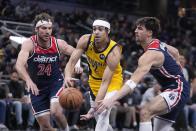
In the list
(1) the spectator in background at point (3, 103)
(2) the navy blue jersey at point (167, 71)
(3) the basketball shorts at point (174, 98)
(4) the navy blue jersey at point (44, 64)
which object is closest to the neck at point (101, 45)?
(4) the navy blue jersey at point (44, 64)

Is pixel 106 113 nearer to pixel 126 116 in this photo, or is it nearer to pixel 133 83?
pixel 133 83

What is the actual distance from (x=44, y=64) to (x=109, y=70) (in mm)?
1304

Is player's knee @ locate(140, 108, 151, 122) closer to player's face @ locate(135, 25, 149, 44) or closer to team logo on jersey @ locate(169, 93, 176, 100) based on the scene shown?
team logo on jersey @ locate(169, 93, 176, 100)

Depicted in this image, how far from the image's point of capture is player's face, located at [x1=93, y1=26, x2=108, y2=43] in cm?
998

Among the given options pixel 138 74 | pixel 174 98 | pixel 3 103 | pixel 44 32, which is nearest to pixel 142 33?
pixel 138 74

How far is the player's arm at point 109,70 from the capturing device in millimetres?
9641

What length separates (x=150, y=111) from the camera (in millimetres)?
8523

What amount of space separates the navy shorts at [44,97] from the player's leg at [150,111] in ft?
7.73

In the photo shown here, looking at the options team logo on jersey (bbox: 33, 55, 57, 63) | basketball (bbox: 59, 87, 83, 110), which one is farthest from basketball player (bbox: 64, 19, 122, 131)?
team logo on jersey (bbox: 33, 55, 57, 63)

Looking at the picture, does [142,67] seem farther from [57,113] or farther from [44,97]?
[44,97]

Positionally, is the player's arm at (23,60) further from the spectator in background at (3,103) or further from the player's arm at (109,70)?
the spectator in background at (3,103)

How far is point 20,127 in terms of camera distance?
15.2 m

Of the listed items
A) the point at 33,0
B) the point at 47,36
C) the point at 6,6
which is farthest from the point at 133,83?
the point at 33,0

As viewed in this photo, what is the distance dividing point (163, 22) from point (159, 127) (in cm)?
2099
